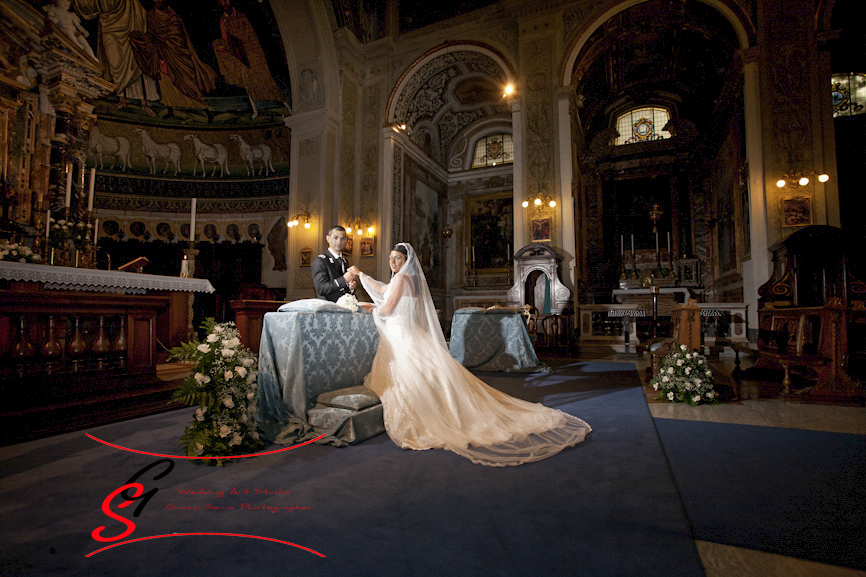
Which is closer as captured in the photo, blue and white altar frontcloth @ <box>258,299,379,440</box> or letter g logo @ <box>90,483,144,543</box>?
letter g logo @ <box>90,483,144,543</box>

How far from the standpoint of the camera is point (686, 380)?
4.43 meters

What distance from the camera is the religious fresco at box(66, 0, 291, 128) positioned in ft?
37.4

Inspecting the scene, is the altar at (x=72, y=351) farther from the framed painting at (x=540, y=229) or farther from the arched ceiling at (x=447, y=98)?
the arched ceiling at (x=447, y=98)

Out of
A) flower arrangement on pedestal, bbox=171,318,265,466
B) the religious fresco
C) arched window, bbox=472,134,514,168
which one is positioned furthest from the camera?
arched window, bbox=472,134,514,168

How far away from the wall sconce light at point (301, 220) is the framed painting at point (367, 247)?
155 cm

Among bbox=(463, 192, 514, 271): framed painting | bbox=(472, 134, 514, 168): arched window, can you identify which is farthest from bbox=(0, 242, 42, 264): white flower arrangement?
bbox=(472, 134, 514, 168): arched window

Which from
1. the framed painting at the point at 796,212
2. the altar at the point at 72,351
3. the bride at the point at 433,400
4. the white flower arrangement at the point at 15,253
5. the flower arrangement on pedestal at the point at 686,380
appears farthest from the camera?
the framed painting at the point at 796,212

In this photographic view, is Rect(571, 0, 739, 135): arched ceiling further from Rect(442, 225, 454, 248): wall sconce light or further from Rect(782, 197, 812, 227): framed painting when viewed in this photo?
Rect(442, 225, 454, 248): wall sconce light

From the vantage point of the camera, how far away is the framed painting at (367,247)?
37.5 ft

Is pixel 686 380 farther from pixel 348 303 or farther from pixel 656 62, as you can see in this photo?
pixel 656 62

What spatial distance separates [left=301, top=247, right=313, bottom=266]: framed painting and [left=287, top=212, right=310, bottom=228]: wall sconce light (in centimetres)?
64

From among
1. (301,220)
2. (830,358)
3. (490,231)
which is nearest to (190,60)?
(301,220)

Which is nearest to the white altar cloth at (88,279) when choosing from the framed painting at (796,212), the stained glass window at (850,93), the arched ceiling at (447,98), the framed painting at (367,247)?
the framed painting at (367,247)

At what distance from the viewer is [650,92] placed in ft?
45.0
